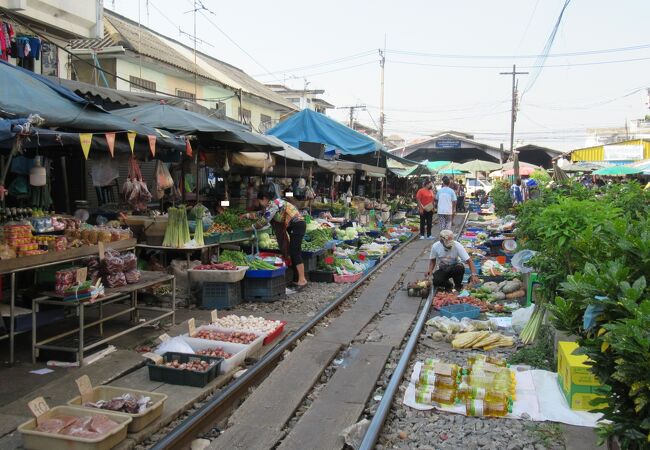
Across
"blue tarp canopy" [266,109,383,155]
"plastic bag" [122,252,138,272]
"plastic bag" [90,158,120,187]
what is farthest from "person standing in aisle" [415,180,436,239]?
"plastic bag" [122,252,138,272]

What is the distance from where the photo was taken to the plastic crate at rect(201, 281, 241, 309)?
359 inches

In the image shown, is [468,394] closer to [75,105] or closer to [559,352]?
[559,352]

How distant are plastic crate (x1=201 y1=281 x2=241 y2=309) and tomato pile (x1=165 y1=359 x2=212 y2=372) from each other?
311 centimetres

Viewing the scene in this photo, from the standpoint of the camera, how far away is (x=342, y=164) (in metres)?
17.0

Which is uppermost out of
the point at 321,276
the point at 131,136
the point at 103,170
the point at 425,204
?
the point at 131,136

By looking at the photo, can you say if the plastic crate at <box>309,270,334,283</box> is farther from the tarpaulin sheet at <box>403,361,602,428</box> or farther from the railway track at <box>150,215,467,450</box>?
the tarpaulin sheet at <box>403,361,602,428</box>

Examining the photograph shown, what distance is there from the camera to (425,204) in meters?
19.2

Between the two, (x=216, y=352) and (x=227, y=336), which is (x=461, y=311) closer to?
(x=227, y=336)

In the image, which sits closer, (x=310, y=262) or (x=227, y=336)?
(x=227, y=336)

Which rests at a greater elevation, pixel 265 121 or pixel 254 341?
pixel 265 121

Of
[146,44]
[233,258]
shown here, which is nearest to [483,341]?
[233,258]

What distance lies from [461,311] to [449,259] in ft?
5.87

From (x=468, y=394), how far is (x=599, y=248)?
189 cm

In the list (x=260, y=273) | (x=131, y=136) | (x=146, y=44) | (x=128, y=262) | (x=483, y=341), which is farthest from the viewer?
(x=146, y=44)
